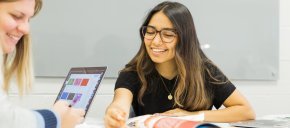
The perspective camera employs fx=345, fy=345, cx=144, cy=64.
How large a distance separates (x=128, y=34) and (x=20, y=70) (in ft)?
2.65

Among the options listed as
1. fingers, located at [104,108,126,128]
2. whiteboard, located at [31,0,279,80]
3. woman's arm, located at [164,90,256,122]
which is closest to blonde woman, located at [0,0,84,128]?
fingers, located at [104,108,126,128]

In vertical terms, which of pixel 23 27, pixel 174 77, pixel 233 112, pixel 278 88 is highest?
pixel 23 27

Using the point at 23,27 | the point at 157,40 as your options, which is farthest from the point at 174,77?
the point at 23,27

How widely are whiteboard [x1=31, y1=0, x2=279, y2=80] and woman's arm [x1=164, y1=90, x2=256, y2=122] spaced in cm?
55

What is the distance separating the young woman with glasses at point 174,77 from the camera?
4.57 ft

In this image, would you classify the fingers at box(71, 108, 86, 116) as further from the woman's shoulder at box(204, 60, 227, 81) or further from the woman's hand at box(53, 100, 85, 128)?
the woman's shoulder at box(204, 60, 227, 81)

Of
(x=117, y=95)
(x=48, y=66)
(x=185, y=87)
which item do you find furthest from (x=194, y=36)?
(x=48, y=66)

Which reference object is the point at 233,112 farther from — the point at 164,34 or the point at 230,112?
the point at 164,34

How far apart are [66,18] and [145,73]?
0.54m

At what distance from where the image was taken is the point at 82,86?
1111 mm

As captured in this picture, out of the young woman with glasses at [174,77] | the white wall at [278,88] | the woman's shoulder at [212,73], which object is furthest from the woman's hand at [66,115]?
the white wall at [278,88]

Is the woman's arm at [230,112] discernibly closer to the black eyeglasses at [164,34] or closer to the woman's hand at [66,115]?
the black eyeglasses at [164,34]

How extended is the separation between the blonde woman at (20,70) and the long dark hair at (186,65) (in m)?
0.55

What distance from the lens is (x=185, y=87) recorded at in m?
1.45
